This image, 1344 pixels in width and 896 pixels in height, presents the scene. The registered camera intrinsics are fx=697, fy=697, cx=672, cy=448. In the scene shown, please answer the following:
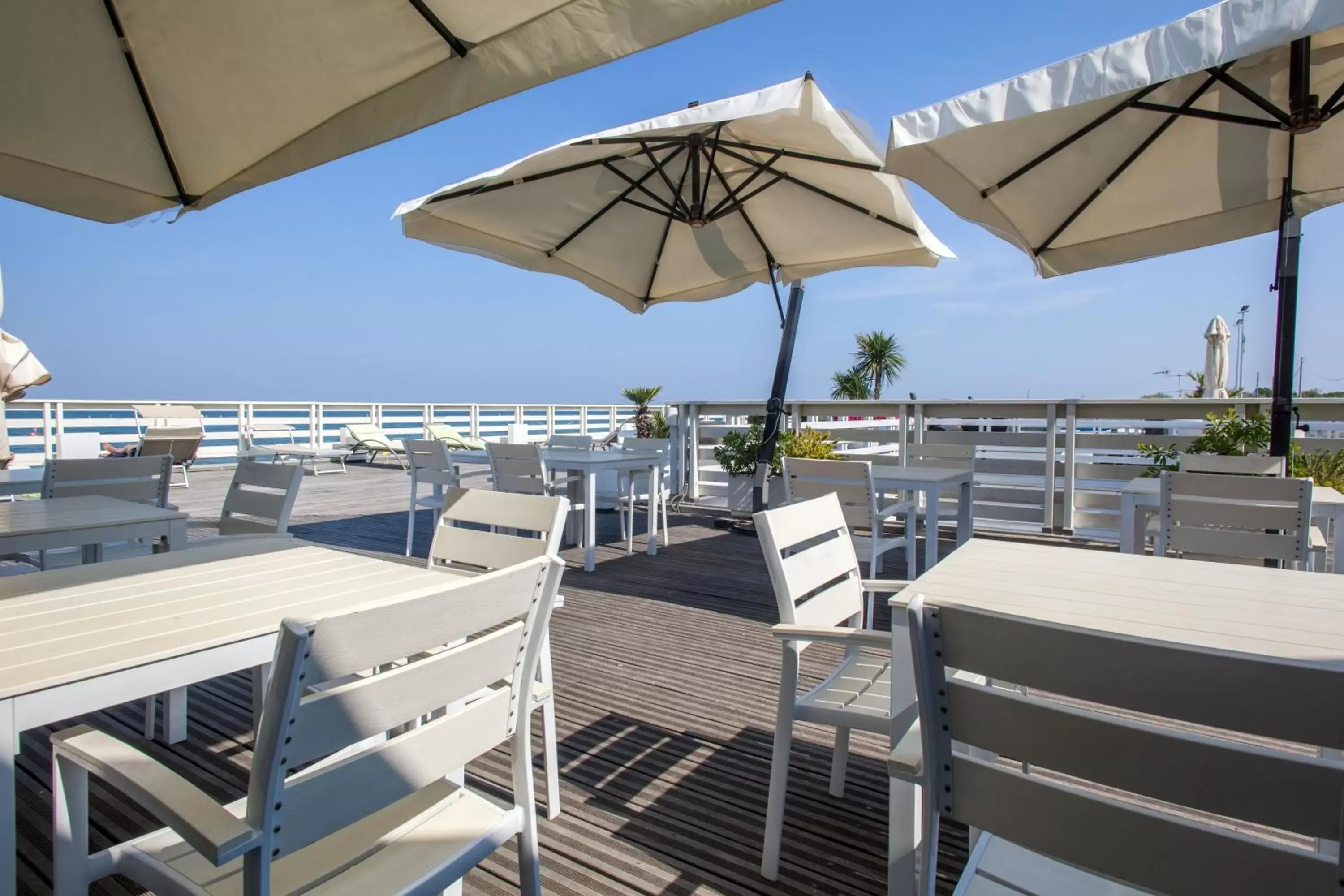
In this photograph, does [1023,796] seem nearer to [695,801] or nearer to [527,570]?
[527,570]

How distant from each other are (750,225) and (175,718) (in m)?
4.46

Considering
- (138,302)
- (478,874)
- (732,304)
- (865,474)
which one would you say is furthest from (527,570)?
(138,302)

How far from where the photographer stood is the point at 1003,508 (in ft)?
20.0

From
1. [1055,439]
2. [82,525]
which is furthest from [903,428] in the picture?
[82,525]

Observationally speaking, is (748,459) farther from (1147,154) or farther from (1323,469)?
(1323,469)

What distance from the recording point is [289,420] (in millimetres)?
13281

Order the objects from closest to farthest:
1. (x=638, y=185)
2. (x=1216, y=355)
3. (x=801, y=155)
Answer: (x=801, y=155) → (x=638, y=185) → (x=1216, y=355)

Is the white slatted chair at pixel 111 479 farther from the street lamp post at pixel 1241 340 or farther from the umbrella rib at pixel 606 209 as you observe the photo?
the street lamp post at pixel 1241 340

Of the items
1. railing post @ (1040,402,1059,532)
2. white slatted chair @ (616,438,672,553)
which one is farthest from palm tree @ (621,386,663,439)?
railing post @ (1040,402,1059,532)

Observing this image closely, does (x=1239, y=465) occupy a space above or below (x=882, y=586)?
above

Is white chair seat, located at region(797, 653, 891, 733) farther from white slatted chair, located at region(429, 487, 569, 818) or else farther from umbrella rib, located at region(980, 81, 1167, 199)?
umbrella rib, located at region(980, 81, 1167, 199)

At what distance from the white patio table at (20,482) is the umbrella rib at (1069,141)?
15.2 feet

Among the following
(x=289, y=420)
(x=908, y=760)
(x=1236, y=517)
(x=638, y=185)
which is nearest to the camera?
(x=908, y=760)

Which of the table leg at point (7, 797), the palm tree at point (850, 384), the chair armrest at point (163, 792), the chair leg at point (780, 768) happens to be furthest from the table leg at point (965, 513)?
the palm tree at point (850, 384)
